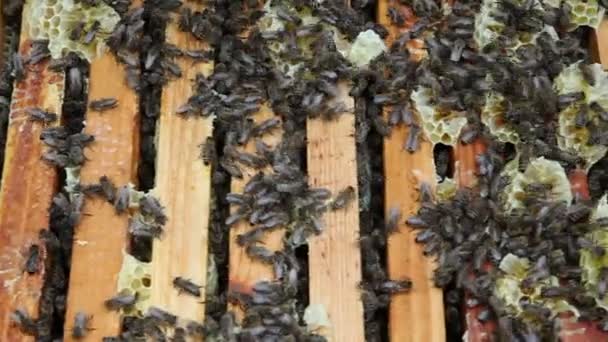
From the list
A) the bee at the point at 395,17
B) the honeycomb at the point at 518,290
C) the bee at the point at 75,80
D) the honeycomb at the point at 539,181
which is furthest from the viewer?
the bee at the point at 395,17

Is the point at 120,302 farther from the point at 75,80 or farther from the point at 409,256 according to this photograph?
the point at 409,256

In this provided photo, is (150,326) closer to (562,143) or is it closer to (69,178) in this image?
(69,178)

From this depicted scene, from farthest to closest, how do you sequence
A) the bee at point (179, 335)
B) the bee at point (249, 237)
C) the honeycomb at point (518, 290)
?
→ the bee at point (249, 237)
the honeycomb at point (518, 290)
the bee at point (179, 335)

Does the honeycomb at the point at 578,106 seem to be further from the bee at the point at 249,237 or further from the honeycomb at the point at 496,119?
the bee at the point at 249,237

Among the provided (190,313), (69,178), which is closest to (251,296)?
(190,313)

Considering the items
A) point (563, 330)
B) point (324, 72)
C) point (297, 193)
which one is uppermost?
point (324, 72)

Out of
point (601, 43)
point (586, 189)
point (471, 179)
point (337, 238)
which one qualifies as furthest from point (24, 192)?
point (601, 43)

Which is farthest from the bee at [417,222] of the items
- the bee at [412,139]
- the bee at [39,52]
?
the bee at [39,52]
